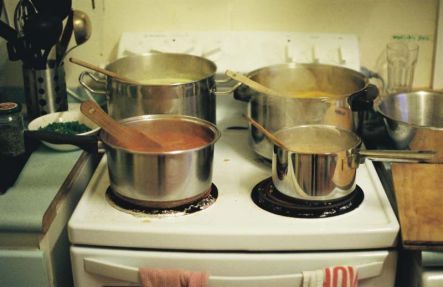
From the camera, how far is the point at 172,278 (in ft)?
3.59

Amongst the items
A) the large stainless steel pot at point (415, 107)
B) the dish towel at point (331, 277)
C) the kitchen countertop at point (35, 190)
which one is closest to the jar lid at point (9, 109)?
the kitchen countertop at point (35, 190)

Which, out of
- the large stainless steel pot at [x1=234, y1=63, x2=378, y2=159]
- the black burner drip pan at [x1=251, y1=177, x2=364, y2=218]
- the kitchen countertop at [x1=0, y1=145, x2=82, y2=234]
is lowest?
the black burner drip pan at [x1=251, y1=177, x2=364, y2=218]

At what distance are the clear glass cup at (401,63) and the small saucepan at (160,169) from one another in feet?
2.10

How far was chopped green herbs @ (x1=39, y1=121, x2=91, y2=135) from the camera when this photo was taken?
1.40 metres

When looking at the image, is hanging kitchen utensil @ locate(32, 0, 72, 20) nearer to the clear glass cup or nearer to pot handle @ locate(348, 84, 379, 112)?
pot handle @ locate(348, 84, 379, 112)

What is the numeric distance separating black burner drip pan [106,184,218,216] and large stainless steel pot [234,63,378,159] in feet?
0.72

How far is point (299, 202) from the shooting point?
1193 millimetres

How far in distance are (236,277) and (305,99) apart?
1.34 feet

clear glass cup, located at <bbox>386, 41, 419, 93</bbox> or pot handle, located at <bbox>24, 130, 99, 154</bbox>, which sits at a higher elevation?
clear glass cup, located at <bbox>386, 41, 419, 93</bbox>

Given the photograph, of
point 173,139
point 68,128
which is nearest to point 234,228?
point 173,139

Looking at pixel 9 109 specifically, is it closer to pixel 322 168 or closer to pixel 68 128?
pixel 68 128

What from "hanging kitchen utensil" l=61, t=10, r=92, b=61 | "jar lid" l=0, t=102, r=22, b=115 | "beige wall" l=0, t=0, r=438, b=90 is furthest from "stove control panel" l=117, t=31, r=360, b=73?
"jar lid" l=0, t=102, r=22, b=115

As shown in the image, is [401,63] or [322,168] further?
[401,63]

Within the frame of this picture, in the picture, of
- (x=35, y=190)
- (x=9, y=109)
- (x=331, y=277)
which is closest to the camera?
(x=331, y=277)
